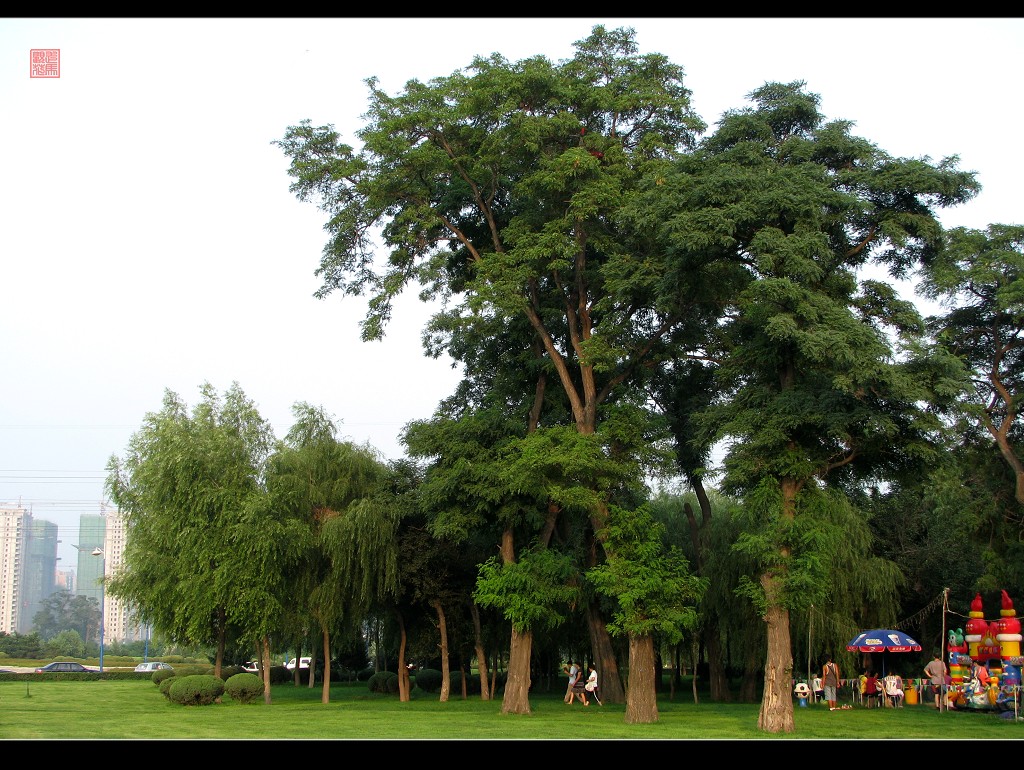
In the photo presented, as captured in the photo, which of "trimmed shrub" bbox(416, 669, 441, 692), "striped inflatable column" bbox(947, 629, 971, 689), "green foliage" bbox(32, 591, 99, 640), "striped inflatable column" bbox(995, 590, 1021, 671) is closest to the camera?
"striped inflatable column" bbox(995, 590, 1021, 671)

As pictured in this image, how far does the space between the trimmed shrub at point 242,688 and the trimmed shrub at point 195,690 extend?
1.38ft

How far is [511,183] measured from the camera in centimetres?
2648

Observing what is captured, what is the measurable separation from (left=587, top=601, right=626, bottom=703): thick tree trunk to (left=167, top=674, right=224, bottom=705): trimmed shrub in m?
11.9

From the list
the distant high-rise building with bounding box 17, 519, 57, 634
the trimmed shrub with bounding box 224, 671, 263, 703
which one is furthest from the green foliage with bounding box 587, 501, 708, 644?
the distant high-rise building with bounding box 17, 519, 57, 634

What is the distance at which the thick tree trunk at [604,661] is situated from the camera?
3034cm

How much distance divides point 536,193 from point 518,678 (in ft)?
42.7

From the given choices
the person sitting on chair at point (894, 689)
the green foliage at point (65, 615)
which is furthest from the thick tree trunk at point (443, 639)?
the green foliage at point (65, 615)

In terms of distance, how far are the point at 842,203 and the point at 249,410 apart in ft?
65.4

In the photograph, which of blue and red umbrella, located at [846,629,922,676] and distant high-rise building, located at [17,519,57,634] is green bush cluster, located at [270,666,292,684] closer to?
blue and red umbrella, located at [846,629,922,676]

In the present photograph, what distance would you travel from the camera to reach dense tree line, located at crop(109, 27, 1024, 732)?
752 inches

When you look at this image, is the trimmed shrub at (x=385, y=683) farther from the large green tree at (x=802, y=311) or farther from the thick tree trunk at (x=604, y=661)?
the large green tree at (x=802, y=311)

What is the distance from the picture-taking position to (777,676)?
18.7 meters

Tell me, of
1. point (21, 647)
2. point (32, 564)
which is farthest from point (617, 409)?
point (32, 564)

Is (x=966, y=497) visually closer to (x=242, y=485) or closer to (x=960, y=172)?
(x=960, y=172)
